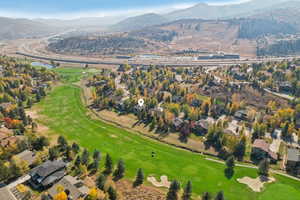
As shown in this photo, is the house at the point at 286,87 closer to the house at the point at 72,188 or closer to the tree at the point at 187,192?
the tree at the point at 187,192


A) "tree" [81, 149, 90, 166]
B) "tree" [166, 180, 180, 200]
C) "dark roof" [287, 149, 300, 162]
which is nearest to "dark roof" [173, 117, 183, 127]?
"tree" [166, 180, 180, 200]

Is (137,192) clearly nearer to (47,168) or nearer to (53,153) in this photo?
(47,168)

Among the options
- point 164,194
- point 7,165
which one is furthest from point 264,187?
point 7,165

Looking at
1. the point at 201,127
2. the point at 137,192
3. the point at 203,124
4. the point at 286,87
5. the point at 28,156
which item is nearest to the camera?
the point at 137,192

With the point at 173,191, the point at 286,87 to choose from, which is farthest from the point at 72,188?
the point at 286,87

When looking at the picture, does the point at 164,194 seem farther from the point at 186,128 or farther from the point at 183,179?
the point at 186,128

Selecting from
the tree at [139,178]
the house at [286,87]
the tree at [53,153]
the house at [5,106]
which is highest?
the house at [286,87]

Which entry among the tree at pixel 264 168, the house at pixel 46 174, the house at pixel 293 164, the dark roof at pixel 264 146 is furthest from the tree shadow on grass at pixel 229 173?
the house at pixel 46 174
